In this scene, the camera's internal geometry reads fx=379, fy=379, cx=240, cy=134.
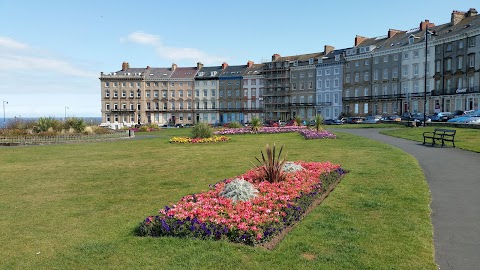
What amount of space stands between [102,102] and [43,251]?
100 m

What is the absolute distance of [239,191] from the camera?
8.94 m

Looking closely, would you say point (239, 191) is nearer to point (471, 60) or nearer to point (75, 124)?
point (75, 124)

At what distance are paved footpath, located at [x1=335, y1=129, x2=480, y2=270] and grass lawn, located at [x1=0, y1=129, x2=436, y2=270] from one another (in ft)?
0.85

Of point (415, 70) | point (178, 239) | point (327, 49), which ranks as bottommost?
point (178, 239)

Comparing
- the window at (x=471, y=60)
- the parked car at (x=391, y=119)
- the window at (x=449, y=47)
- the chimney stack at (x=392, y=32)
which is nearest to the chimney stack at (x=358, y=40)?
the chimney stack at (x=392, y=32)

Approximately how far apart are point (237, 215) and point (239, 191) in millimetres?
1603

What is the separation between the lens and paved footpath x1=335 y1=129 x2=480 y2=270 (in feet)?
19.9

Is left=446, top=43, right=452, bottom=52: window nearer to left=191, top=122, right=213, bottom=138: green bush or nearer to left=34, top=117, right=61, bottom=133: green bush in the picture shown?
left=191, top=122, right=213, bottom=138: green bush

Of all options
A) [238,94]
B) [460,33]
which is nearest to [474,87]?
[460,33]

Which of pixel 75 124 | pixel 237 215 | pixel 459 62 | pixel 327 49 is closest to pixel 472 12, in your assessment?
pixel 459 62

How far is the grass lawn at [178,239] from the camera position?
5.91 m

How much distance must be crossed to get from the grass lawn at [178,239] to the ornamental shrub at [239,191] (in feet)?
5.01

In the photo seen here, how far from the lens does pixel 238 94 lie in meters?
97.9

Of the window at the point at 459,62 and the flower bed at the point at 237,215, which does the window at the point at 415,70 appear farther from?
the flower bed at the point at 237,215
